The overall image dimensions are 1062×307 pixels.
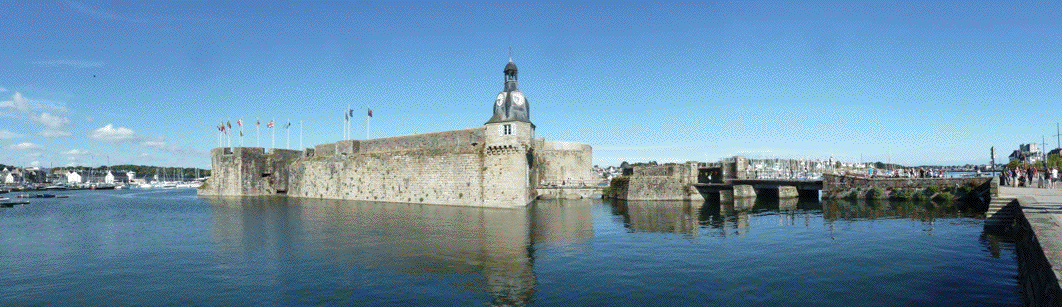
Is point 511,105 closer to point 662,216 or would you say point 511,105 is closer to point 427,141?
point 427,141

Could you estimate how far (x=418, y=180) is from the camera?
35375 millimetres

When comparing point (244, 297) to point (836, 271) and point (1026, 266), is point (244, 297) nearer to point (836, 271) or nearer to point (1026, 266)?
point (836, 271)

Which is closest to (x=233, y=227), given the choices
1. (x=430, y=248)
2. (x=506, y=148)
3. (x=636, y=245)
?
(x=430, y=248)

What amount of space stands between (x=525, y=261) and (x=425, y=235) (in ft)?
20.8

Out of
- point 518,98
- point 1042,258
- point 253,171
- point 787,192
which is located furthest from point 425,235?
point 253,171

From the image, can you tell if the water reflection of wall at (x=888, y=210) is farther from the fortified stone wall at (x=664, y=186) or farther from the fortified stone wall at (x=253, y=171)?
the fortified stone wall at (x=253, y=171)

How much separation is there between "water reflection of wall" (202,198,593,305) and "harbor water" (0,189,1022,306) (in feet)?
0.28

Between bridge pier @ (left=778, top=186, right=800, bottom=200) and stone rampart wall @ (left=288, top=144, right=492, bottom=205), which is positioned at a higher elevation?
stone rampart wall @ (left=288, top=144, right=492, bottom=205)

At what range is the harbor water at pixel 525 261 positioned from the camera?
10.7m

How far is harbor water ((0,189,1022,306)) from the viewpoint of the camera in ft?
35.1

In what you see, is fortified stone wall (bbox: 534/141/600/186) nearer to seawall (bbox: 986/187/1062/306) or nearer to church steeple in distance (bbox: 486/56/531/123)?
church steeple in distance (bbox: 486/56/531/123)

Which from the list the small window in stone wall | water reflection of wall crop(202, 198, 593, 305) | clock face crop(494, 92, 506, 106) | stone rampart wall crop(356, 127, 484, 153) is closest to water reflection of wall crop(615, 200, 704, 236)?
water reflection of wall crop(202, 198, 593, 305)

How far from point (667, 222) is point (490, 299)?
1406cm

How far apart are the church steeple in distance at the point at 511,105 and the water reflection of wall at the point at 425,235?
17.5 feet
